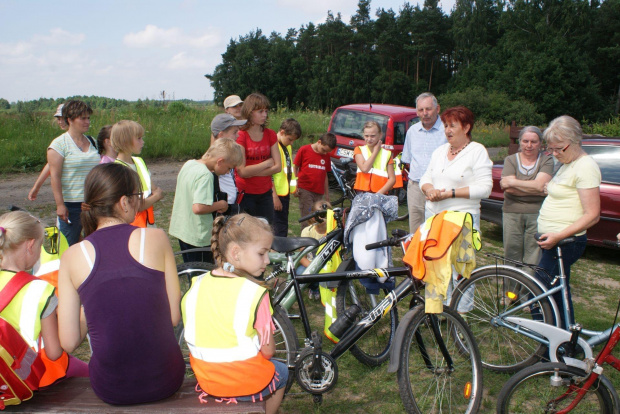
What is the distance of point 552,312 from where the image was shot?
380cm

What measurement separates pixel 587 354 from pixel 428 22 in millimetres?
66014

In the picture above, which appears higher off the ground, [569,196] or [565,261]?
[569,196]

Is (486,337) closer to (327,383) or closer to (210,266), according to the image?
(327,383)

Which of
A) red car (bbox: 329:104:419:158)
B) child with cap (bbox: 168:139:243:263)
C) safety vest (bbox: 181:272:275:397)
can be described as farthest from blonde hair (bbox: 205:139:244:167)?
red car (bbox: 329:104:419:158)

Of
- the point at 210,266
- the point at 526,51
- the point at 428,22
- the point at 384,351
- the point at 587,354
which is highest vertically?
the point at 428,22

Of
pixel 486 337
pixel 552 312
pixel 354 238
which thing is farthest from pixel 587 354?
pixel 354 238

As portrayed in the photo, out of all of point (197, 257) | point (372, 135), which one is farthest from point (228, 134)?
point (372, 135)

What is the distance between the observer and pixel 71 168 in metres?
4.78

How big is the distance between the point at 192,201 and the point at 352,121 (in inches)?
263

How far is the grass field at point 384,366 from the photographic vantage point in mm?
3502

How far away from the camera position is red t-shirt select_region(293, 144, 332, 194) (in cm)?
644

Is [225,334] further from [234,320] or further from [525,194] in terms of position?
[525,194]

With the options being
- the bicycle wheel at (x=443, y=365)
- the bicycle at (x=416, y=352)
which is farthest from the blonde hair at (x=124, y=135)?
the bicycle wheel at (x=443, y=365)

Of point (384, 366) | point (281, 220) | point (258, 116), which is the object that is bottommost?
point (384, 366)
